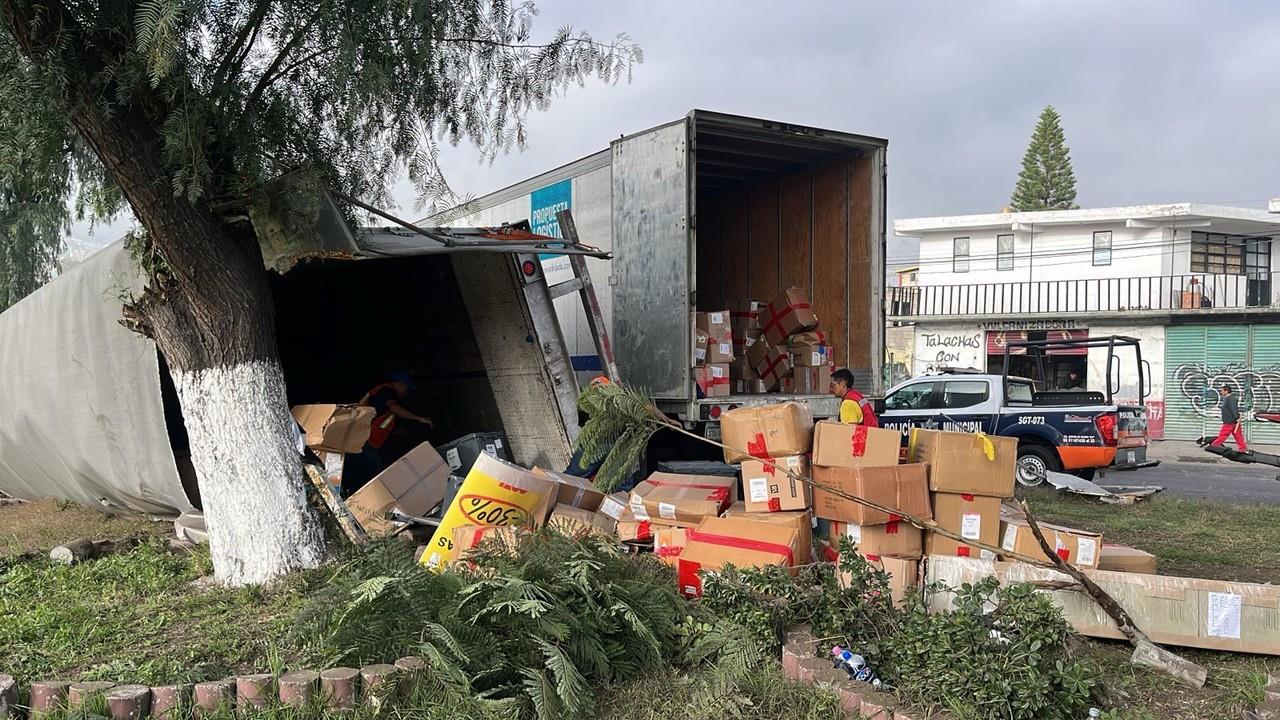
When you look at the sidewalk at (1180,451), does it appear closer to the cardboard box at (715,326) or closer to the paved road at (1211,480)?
the paved road at (1211,480)

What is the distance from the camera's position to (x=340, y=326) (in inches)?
414

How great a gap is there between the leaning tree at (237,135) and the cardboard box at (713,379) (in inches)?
103

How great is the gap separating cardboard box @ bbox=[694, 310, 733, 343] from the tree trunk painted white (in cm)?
358

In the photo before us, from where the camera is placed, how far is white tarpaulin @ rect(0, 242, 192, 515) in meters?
6.63

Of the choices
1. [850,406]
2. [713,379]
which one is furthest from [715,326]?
[850,406]

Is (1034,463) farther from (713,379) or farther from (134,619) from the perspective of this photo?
(134,619)

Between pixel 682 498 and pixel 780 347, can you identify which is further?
pixel 780 347

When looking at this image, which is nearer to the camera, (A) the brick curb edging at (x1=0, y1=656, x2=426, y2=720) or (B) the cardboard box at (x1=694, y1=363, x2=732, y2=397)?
(A) the brick curb edging at (x1=0, y1=656, x2=426, y2=720)

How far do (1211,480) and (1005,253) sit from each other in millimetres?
14250

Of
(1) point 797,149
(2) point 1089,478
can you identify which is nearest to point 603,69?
(1) point 797,149

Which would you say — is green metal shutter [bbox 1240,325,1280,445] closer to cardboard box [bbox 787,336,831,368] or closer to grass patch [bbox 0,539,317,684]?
cardboard box [bbox 787,336,831,368]

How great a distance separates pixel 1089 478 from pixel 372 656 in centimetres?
969

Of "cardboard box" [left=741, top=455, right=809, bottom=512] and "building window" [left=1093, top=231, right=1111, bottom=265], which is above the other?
"building window" [left=1093, top=231, right=1111, bottom=265]

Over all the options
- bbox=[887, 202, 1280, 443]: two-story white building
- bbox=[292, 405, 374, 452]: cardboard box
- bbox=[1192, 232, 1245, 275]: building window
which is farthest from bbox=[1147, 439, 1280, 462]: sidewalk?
bbox=[292, 405, 374, 452]: cardboard box
